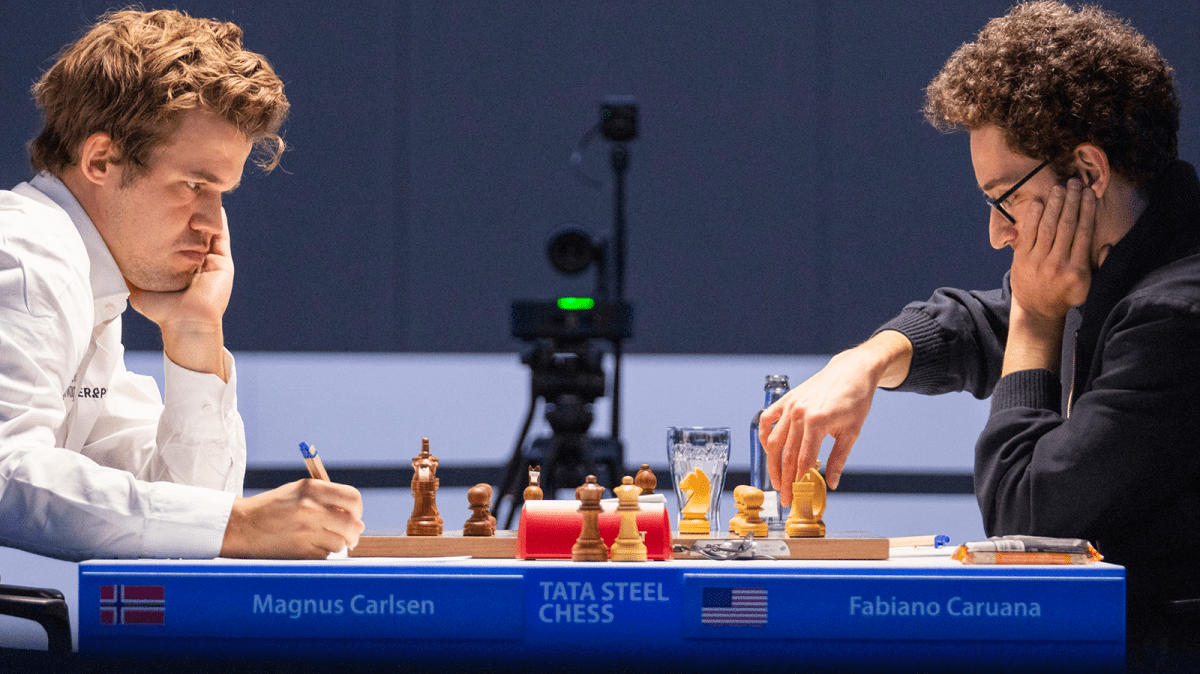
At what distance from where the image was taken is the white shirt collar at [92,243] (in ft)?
5.27

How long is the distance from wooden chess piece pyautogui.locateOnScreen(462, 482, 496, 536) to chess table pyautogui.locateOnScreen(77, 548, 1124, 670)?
26cm

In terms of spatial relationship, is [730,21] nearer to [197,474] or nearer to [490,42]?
[490,42]

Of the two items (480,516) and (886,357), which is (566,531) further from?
(886,357)

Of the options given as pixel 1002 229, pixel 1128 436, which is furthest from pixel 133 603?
pixel 1002 229

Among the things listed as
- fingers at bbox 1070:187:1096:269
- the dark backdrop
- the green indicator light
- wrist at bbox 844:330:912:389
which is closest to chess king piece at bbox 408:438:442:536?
wrist at bbox 844:330:912:389

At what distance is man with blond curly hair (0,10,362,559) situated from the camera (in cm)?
121

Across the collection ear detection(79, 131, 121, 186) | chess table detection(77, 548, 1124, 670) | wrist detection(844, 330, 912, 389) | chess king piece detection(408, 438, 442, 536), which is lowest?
chess table detection(77, 548, 1124, 670)

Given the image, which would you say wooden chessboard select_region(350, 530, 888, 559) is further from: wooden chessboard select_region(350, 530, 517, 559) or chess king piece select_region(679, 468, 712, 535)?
chess king piece select_region(679, 468, 712, 535)

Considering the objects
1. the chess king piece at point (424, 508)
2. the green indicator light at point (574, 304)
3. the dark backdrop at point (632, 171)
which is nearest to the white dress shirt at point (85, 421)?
the chess king piece at point (424, 508)

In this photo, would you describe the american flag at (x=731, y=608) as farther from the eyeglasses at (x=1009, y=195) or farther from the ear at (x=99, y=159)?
the ear at (x=99, y=159)

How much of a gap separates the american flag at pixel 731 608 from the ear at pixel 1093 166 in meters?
0.83

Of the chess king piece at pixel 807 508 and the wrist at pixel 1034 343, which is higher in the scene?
the wrist at pixel 1034 343

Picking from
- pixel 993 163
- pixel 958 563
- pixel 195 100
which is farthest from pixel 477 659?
pixel 993 163

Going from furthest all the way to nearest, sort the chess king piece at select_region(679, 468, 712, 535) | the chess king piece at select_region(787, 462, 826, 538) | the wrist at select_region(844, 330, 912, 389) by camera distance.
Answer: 1. the wrist at select_region(844, 330, 912, 389)
2. the chess king piece at select_region(679, 468, 712, 535)
3. the chess king piece at select_region(787, 462, 826, 538)
